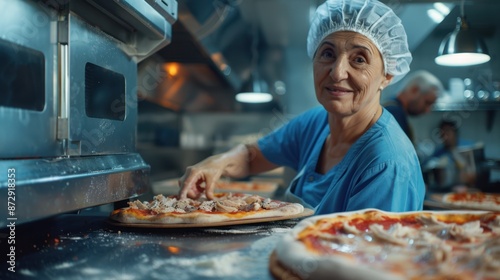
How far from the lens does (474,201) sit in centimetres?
380

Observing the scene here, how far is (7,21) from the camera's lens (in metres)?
1.08

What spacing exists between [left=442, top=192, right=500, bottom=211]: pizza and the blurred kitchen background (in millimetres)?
796

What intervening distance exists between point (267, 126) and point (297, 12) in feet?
10.0

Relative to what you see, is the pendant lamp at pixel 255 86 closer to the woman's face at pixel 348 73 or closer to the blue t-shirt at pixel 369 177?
the blue t-shirt at pixel 369 177

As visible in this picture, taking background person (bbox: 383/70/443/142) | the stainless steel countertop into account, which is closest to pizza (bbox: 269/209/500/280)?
the stainless steel countertop

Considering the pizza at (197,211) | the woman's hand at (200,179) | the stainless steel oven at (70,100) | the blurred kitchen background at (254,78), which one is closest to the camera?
the stainless steel oven at (70,100)

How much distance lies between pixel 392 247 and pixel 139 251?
64 cm

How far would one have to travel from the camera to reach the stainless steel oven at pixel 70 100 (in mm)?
1073

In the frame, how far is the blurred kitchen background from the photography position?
3.87 meters

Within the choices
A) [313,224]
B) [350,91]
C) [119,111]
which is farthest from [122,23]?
[313,224]

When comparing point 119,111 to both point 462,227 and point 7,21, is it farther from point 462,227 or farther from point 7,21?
point 462,227

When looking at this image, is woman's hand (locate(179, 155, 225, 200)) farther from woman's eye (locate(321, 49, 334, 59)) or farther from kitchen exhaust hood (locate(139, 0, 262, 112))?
kitchen exhaust hood (locate(139, 0, 262, 112))

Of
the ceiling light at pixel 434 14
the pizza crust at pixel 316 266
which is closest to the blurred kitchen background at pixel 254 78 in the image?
the ceiling light at pixel 434 14

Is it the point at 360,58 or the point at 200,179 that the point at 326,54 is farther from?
the point at 200,179
